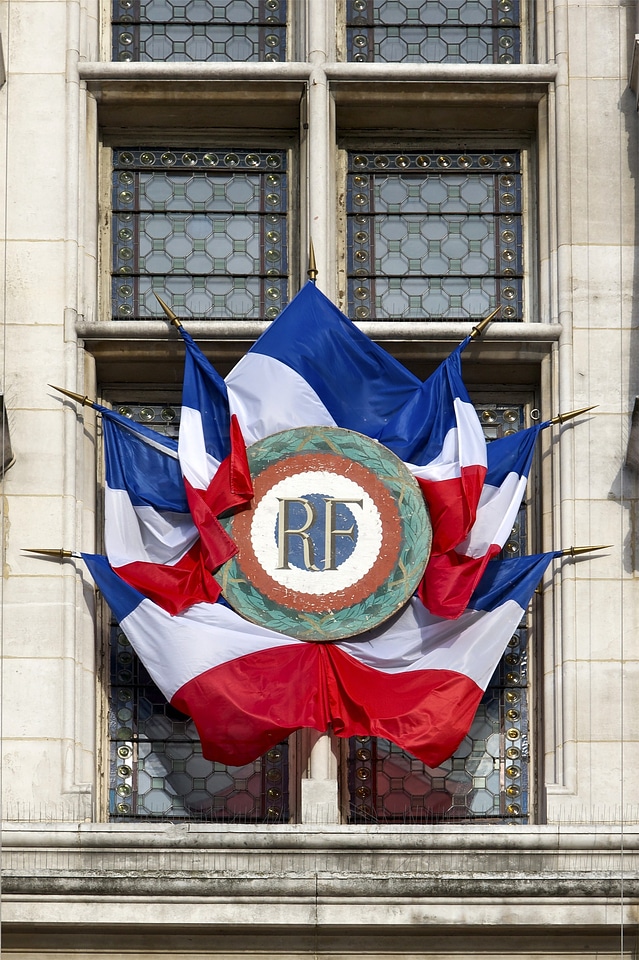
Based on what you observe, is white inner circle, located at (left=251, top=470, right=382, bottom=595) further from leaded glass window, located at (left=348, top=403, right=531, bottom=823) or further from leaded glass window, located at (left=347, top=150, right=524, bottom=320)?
leaded glass window, located at (left=347, top=150, right=524, bottom=320)

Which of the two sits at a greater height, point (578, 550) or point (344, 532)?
point (344, 532)

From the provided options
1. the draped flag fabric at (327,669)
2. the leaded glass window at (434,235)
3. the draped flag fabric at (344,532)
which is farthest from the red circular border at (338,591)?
the leaded glass window at (434,235)

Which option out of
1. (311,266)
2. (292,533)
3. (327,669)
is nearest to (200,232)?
(311,266)

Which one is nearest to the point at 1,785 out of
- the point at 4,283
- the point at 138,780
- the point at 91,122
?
the point at 138,780

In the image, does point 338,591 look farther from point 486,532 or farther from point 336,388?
point 336,388

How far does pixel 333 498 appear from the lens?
14.6 meters

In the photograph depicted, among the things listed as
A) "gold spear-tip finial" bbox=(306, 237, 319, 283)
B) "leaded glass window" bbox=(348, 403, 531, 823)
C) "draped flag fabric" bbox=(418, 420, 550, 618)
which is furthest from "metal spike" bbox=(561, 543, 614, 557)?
"gold spear-tip finial" bbox=(306, 237, 319, 283)

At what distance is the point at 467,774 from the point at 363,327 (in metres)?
2.91

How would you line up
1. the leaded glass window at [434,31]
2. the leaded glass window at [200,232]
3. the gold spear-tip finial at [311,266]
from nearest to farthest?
the gold spear-tip finial at [311,266] → the leaded glass window at [200,232] → the leaded glass window at [434,31]

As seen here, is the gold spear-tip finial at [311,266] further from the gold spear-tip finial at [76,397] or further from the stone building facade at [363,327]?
the gold spear-tip finial at [76,397]

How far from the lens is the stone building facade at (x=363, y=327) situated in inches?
533

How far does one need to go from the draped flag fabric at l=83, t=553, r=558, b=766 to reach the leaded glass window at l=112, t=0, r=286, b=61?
3.83 metres

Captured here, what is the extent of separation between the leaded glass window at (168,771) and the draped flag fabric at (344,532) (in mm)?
613

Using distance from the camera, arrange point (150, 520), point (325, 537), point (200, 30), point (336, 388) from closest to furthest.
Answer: point (325, 537), point (150, 520), point (336, 388), point (200, 30)
